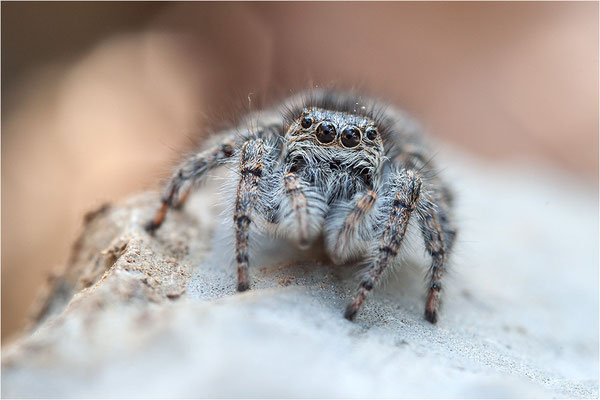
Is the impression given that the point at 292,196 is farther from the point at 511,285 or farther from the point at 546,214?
the point at 546,214

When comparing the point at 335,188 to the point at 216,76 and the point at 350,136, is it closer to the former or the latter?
the point at 350,136

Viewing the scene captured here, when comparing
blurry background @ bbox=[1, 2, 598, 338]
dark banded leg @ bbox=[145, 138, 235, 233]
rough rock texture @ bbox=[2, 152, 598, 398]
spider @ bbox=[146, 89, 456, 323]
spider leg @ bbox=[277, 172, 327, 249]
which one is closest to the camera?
rough rock texture @ bbox=[2, 152, 598, 398]

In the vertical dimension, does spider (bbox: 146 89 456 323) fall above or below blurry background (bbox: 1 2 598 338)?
below

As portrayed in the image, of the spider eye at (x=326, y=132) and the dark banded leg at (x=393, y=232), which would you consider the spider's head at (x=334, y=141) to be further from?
the dark banded leg at (x=393, y=232)

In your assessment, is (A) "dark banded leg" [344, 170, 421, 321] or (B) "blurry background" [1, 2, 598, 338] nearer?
(A) "dark banded leg" [344, 170, 421, 321]

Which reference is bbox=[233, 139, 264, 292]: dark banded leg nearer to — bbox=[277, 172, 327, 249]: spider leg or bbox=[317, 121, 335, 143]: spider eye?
bbox=[277, 172, 327, 249]: spider leg

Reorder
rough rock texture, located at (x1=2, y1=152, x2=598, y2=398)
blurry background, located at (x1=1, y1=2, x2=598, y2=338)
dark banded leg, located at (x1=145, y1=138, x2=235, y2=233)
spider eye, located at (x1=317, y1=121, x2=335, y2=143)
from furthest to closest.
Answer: blurry background, located at (x1=1, y1=2, x2=598, y2=338)
dark banded leg, located at (x1=145, y1=138, x2=235, y2=233)
spider eye, located at (x1=317, y1=121, x2=335, y2=143)
rough rock texture, located at (x1=2, y1=152, x2=598, y2=398)

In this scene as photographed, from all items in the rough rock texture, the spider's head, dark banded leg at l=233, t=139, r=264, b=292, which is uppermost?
the spider's head

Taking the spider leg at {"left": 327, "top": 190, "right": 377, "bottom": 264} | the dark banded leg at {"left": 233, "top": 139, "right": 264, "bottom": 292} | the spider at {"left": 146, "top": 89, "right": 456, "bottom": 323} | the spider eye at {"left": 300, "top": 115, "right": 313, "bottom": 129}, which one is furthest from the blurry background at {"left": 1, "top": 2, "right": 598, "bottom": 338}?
the spider leg at {"left": 327, "top": 190, "right": 377, "bottom": 264}
